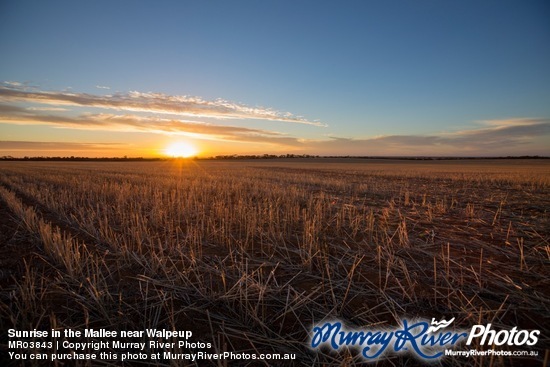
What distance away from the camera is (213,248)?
14.8 feet

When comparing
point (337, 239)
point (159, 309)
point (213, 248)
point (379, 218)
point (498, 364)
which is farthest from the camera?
point (379, 218)

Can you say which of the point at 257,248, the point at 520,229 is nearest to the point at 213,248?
the point at 257,248

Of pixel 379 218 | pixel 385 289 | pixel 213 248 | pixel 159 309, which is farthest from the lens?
pixel 379 218

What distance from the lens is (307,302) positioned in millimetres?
2680

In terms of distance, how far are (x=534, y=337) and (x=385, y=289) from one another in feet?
3.85

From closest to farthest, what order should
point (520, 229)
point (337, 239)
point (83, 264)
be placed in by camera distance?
1. point (83, 264)
2. point (337, 239)
3. point (520, 229)

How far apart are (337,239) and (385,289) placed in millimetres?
2026

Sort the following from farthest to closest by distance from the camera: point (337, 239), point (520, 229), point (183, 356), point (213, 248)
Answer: point (520, 229) < point (337, 239) < point (213, 248) < point (183, 356)

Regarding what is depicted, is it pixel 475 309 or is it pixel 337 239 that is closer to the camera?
pixel 475 309

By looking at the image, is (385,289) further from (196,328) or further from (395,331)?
(196,328)

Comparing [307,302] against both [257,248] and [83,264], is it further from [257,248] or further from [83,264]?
[83,264]

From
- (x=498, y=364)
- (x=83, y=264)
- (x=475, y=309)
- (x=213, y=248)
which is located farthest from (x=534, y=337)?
(x=83, y=264)

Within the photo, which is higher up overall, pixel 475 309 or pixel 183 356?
pixel 475 309

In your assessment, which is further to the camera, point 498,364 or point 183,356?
point 183,356
